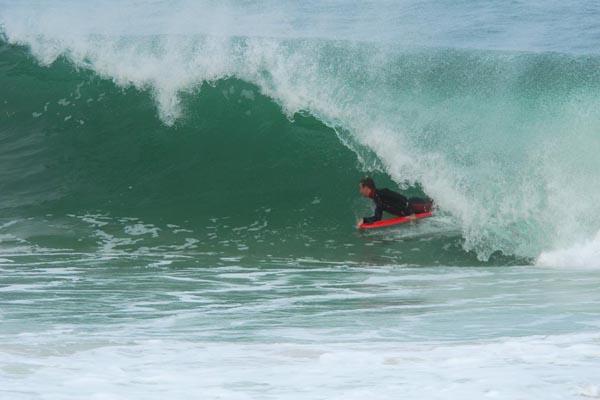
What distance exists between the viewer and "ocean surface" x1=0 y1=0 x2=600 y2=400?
5.47 m

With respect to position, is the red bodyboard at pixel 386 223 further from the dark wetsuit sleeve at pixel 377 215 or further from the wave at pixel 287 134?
the wave at pixel 287 134

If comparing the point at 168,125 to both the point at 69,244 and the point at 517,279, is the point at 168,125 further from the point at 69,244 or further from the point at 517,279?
the point at 517,279

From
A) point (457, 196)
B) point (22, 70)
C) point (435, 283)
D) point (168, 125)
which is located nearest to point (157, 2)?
point (22, 70)

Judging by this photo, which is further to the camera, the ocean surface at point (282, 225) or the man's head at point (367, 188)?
the man's head at point (367, 188)

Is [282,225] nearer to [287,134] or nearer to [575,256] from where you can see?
[287,134]

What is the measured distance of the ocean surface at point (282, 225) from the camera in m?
5.47

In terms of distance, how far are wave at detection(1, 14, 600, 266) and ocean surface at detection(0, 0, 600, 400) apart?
0.13 feet

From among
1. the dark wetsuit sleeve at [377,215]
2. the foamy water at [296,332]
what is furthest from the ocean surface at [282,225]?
the dark wetsuit sleeve at [377,215]

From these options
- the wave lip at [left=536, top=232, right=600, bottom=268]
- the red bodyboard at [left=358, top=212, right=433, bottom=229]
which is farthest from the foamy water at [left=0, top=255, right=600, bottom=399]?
the red bodyboard at [left=358, top=212, right=433, bottom=229]

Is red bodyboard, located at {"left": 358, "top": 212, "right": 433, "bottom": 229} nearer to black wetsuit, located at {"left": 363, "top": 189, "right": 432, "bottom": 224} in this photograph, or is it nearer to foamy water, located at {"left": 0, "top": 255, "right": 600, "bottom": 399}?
black wetsuit, located at {"left": 363, "top": 189, "right": 432, "bottom": 224}

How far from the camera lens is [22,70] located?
17.8 meters

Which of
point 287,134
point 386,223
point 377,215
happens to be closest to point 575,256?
point 386,223

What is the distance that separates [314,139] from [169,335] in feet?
27.5

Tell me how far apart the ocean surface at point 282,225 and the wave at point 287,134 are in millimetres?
40
